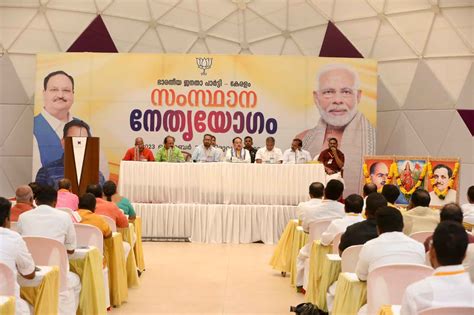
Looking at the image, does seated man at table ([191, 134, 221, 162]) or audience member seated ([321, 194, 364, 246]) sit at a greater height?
seated man at table ([191, 134, 221, 162])

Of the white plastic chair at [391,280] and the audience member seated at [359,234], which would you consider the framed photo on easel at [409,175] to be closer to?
the audience member seated at [359,234]

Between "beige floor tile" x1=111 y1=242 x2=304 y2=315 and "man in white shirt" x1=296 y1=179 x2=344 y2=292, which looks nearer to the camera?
"beige floor tile" x1=111 y1=242 x2=304 y2=315

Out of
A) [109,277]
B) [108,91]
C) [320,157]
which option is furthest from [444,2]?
[109,277]

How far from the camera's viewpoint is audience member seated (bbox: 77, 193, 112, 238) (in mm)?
6750

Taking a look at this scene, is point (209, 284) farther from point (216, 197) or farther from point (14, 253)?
point (14, 253)

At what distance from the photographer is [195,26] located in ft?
60.2

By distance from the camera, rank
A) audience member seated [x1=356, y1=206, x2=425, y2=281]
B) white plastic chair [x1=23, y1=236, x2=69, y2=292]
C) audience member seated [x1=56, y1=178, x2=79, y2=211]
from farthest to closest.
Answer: audience member seated [x1=56, y1=178, x2=79, y2=211], white plastic chair [x1=23, y1=236, x2=69, y2=292], audience member seated [x1=356, y1=206, x2=425, y2=281]

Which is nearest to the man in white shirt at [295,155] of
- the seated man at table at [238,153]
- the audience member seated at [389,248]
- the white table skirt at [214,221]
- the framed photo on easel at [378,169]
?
the seated man at table at [238,153]

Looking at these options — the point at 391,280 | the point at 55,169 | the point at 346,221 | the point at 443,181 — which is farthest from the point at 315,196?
the point at 55,169

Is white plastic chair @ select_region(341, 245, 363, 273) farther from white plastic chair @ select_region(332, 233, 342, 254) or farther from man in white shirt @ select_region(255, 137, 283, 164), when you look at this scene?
man in white shirt @ select_region(255, 137, 283, 164)

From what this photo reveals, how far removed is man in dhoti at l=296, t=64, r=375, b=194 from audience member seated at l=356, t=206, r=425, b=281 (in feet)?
37.0

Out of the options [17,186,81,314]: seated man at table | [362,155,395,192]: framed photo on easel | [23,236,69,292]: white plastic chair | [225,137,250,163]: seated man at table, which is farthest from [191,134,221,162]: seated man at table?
[23,236,69,292]: white plastic chair

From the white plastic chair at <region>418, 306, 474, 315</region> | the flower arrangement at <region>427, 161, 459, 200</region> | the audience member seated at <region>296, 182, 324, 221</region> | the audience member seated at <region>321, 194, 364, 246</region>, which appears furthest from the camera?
the flower arrangement at <region>427, 161, 459, 200</region>

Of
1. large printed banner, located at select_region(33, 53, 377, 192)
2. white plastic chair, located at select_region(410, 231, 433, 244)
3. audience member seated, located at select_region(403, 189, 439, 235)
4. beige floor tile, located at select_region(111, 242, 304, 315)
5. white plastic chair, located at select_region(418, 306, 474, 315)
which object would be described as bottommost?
beige floor tile, located at select_region(111, 242, 304, 315)
